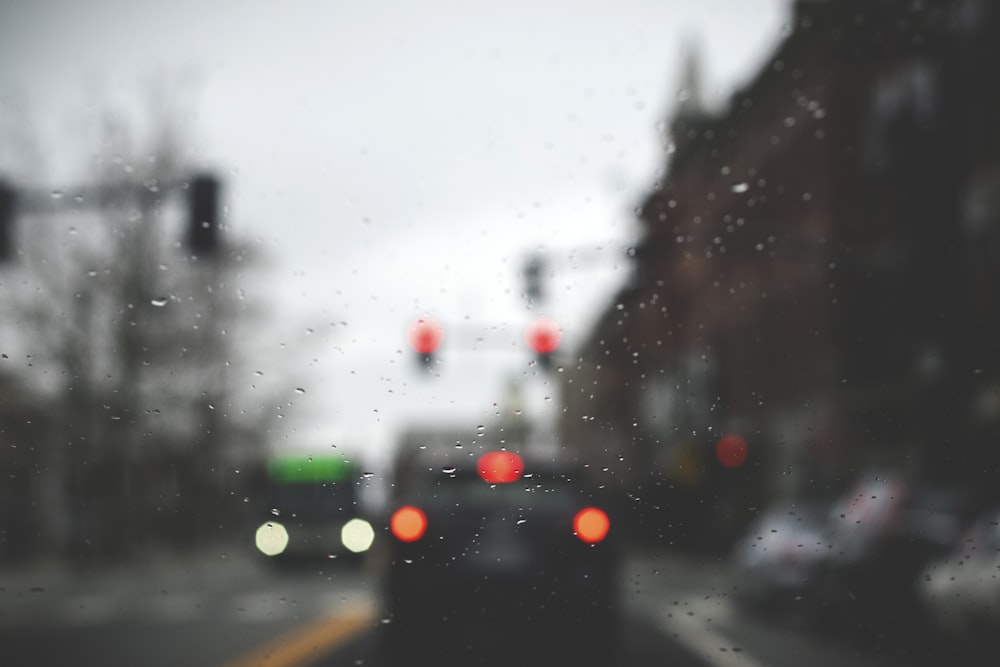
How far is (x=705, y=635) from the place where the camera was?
1254 centimetres

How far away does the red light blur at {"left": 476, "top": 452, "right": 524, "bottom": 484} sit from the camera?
7035 mm

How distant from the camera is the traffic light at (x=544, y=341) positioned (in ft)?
23.1

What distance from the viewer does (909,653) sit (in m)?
9.66

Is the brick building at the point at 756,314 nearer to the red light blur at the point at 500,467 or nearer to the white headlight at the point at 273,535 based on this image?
the red light blur at the point at 500,467

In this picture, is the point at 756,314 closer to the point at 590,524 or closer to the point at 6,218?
the point at 590,524

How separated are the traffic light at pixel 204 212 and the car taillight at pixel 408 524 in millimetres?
1735

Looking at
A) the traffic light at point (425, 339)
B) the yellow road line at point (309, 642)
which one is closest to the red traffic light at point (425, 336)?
the traffic light at point (425, 339)

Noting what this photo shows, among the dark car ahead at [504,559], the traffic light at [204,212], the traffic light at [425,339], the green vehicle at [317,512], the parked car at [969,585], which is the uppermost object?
the traffic light at [204,212]

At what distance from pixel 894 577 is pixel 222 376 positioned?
5552mm

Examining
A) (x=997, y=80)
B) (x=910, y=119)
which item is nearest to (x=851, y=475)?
(x=997, y=80)

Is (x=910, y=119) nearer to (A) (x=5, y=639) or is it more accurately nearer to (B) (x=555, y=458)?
(A) (x=5, y=639)

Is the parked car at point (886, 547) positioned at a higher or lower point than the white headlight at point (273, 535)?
lower

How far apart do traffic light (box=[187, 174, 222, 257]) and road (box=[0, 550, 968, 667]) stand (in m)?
1.70

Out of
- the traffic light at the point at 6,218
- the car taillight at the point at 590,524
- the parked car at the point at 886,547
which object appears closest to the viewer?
the car taillight at the point at 590,524
